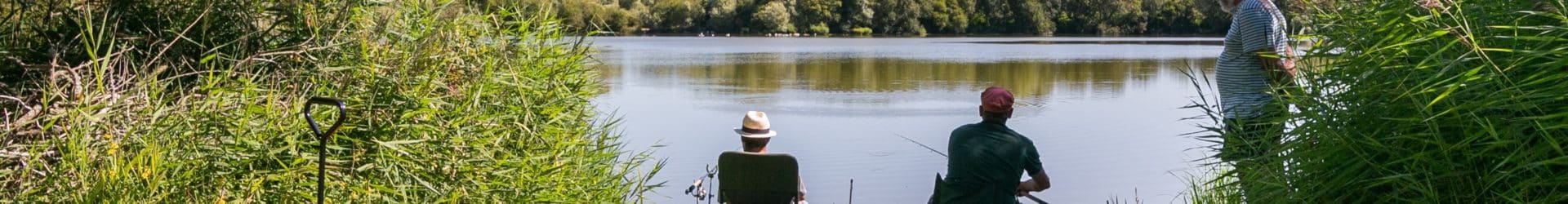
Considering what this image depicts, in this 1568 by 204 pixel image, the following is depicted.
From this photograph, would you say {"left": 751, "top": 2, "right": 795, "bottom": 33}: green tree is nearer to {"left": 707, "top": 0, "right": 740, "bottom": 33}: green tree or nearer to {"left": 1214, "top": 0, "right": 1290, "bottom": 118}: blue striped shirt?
{"left": 707, "top": 0, "right": 740, "bottom": 33}: green tree

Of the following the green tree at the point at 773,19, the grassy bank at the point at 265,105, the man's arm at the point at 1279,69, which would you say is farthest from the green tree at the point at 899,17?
the grassy bank at the point at 265,105

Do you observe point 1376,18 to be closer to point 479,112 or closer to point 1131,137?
point 479,112

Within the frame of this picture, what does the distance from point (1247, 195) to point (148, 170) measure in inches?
94.1

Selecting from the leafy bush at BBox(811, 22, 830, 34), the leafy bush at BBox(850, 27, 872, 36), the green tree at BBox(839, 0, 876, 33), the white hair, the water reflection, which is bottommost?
the leafy bush at BBox(850, 27, 872, 36)

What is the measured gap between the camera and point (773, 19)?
71.2 meters

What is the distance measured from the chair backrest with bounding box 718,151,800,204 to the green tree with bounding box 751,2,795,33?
6575 cm

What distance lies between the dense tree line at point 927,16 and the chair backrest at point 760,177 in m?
63.9

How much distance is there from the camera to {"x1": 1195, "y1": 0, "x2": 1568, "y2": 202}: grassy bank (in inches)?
104

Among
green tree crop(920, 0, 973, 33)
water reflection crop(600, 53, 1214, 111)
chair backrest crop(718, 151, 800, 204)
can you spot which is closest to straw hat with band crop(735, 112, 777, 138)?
chair backrest crop(718, 151, 800, 204)

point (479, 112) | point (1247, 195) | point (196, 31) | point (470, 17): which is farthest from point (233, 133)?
point (1247, 195)

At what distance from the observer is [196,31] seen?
4.27 metres

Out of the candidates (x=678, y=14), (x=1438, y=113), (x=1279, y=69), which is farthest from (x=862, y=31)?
(x=1438, y=113)

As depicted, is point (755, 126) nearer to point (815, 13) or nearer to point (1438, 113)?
point (1438, 113)

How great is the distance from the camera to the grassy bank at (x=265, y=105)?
353cm
